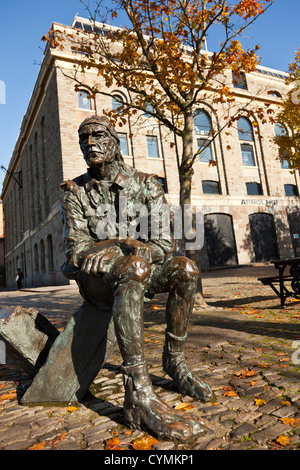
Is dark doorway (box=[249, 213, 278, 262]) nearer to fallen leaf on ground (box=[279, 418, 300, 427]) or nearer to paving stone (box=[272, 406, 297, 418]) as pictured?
paving stone (box=[272, 406, 297, 418])

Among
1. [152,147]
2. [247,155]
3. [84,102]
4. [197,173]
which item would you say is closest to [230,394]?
[84,102]

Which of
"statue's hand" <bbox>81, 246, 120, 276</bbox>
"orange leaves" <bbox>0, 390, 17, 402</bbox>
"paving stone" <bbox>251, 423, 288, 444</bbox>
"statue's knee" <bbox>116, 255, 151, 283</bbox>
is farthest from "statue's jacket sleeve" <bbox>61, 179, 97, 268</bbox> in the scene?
"paving stone" <bbox>251, 423, 288, 444</bbox>

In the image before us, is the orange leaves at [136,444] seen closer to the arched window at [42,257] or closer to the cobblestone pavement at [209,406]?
the cobblestone pavement at [209,406]

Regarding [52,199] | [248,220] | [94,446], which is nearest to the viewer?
[94,446]

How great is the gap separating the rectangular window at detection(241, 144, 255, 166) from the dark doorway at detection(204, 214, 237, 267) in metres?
4.99

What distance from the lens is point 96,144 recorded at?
252 cm

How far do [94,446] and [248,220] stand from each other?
2251 cm

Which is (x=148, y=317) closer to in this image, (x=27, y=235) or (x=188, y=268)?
(x=188, y=268)

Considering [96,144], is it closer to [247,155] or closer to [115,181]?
[115,181]

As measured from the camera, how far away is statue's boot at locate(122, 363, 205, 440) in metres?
1.71
